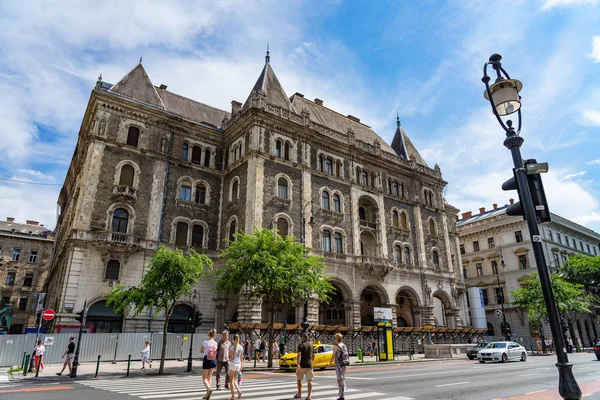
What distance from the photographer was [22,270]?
5653 centimetres

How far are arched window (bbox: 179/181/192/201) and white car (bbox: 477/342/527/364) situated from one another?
80.7 ft

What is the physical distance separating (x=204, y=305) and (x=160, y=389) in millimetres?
18825

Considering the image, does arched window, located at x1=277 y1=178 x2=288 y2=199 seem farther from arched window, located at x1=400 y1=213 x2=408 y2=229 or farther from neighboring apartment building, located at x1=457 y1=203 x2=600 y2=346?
neighboring apartment building, located at x1=457 y1=203 x2=600 y2=346

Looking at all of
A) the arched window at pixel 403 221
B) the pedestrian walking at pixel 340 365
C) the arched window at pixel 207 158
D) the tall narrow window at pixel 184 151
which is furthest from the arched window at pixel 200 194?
the pedestrian walking at pixel 340 365

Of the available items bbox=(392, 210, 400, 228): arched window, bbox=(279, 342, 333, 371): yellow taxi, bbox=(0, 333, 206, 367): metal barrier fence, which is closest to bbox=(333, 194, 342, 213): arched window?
bbox=(392, 210, 400, 228): arched window

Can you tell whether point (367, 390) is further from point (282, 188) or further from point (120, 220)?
point (120, 220)

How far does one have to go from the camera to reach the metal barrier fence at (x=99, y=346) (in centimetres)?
2107

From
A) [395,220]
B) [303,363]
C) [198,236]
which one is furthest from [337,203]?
[303,363]

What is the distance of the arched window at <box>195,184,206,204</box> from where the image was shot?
34.0 m

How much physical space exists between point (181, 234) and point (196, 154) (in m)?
7.67

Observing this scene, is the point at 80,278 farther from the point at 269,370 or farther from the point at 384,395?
the point at 384,395

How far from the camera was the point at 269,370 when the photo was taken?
20.5m

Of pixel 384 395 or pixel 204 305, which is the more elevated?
pixel 204 305

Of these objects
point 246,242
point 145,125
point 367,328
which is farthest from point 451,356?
point 145,125
